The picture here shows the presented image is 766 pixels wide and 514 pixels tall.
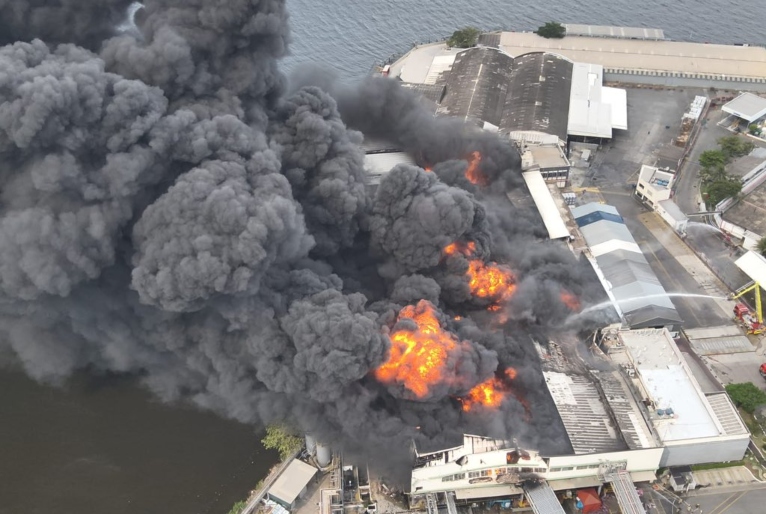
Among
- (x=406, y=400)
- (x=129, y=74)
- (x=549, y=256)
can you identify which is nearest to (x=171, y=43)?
(x=129, y=74)

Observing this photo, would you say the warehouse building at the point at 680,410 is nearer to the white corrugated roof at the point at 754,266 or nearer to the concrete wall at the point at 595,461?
the concrete wall at the point at 595,461

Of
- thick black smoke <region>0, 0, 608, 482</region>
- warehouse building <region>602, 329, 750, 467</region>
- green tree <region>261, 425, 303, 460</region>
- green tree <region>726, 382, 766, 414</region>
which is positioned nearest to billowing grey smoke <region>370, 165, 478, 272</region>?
thick black smoke <region>0, 0, 608, 482</region>

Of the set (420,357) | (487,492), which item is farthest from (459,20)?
(487,492)

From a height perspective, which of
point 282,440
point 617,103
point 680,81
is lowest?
point 282,440

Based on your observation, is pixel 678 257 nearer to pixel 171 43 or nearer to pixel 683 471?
pixel 683 471

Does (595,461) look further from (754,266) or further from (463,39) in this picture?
(463,39)
